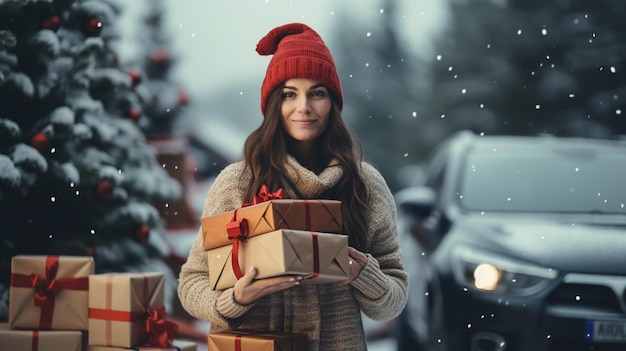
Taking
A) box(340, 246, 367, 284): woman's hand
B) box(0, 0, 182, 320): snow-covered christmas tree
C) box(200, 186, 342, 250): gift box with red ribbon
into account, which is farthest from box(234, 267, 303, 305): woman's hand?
box(0, 0, 182, 320): snow-covered christmas tree

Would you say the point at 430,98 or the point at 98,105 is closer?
the point at 98,105

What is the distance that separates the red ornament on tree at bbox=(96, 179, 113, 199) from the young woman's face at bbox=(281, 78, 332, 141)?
1713mm

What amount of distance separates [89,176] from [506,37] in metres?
14.8

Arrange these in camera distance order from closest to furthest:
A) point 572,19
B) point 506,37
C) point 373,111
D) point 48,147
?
1. point 48,147
2. point 572,19
3. point 506,37
4. point 373,111

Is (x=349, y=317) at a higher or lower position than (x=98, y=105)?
lower

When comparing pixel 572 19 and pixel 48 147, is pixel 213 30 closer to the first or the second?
pixel 572 19

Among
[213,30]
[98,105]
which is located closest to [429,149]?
[213,30]

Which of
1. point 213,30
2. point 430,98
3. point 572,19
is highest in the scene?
point 213,30

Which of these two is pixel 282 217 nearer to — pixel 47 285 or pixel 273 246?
pixel 273 246

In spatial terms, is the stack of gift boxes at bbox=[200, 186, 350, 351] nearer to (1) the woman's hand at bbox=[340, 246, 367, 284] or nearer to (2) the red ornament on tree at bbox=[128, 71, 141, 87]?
(1) the woman's hand at bbox=[340, 246, 367, 284]

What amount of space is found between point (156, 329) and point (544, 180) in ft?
9.65

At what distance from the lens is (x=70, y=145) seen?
4.24m

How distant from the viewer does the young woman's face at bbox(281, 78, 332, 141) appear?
2.68 m

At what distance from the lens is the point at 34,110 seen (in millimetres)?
4020
